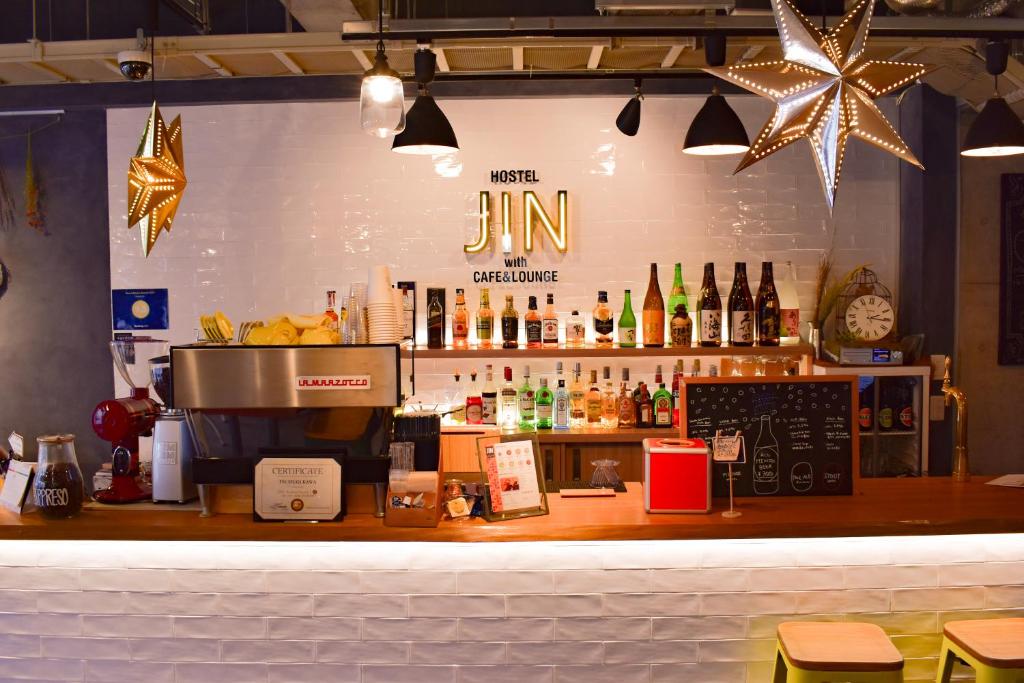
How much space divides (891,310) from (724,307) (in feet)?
3.02

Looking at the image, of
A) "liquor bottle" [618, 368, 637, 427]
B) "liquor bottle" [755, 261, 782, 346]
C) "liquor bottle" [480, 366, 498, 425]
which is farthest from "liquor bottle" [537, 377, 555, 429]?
"liquor bottle" [755, 261, 782, 346]

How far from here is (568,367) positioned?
517 centimetres

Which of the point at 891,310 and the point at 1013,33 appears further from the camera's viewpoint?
the point at 891,310

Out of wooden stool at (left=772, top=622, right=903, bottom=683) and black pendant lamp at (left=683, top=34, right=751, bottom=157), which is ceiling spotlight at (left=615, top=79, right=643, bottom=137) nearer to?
black pendant lamp at (left=683, top=34, right=751, bottom=157)

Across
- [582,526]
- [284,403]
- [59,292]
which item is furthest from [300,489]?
[59,292]

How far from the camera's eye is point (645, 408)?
4.93 meters

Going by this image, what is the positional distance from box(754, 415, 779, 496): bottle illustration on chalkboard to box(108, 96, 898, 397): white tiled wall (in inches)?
97.8

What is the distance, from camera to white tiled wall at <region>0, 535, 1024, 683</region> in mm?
2600

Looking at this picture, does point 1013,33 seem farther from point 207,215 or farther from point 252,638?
point 207,215

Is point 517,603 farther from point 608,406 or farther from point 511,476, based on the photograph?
point 608,406

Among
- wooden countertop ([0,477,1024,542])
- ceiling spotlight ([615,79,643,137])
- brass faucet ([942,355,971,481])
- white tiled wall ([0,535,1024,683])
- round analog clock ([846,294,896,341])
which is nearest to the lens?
wooden countertop ([0,477,1024,542])

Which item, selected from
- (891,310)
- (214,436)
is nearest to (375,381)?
(214,436)

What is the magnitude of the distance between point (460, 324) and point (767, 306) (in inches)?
72.0

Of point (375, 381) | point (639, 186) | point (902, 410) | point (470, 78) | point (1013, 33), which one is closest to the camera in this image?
point (375, 381)
